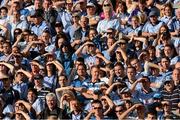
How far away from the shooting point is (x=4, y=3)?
1009 inches

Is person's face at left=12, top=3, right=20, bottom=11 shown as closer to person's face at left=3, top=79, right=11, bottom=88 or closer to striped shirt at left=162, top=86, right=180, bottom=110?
person's face at left=3, top=79, right=11, bottom=88

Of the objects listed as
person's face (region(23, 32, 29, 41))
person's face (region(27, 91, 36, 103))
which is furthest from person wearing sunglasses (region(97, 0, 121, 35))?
person's face (region(27, 91, 36, 103))

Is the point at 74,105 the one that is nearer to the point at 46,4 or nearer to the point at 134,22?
the point at 134,22

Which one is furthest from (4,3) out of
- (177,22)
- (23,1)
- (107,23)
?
(177,22)

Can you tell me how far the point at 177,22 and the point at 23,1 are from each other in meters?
4.57

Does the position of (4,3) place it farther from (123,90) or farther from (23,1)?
(123,90)

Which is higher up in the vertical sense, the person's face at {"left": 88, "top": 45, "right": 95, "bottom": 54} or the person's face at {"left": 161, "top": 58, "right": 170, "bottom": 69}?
the person's face at {"left": 88, "top": 45, "right": 95, "bottom": 54}

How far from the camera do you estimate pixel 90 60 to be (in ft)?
71.8

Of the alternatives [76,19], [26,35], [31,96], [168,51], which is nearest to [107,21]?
[76,19]

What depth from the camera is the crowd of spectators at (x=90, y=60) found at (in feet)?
65.4

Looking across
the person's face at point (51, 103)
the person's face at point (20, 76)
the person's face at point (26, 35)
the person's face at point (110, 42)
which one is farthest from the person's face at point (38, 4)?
the person's face at point (51, 103)

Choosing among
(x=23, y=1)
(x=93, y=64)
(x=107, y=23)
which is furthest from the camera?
(x=23, y=1)

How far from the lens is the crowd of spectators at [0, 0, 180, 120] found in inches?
784

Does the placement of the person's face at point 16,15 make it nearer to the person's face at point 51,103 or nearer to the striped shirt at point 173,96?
the person's face at point 51,103
